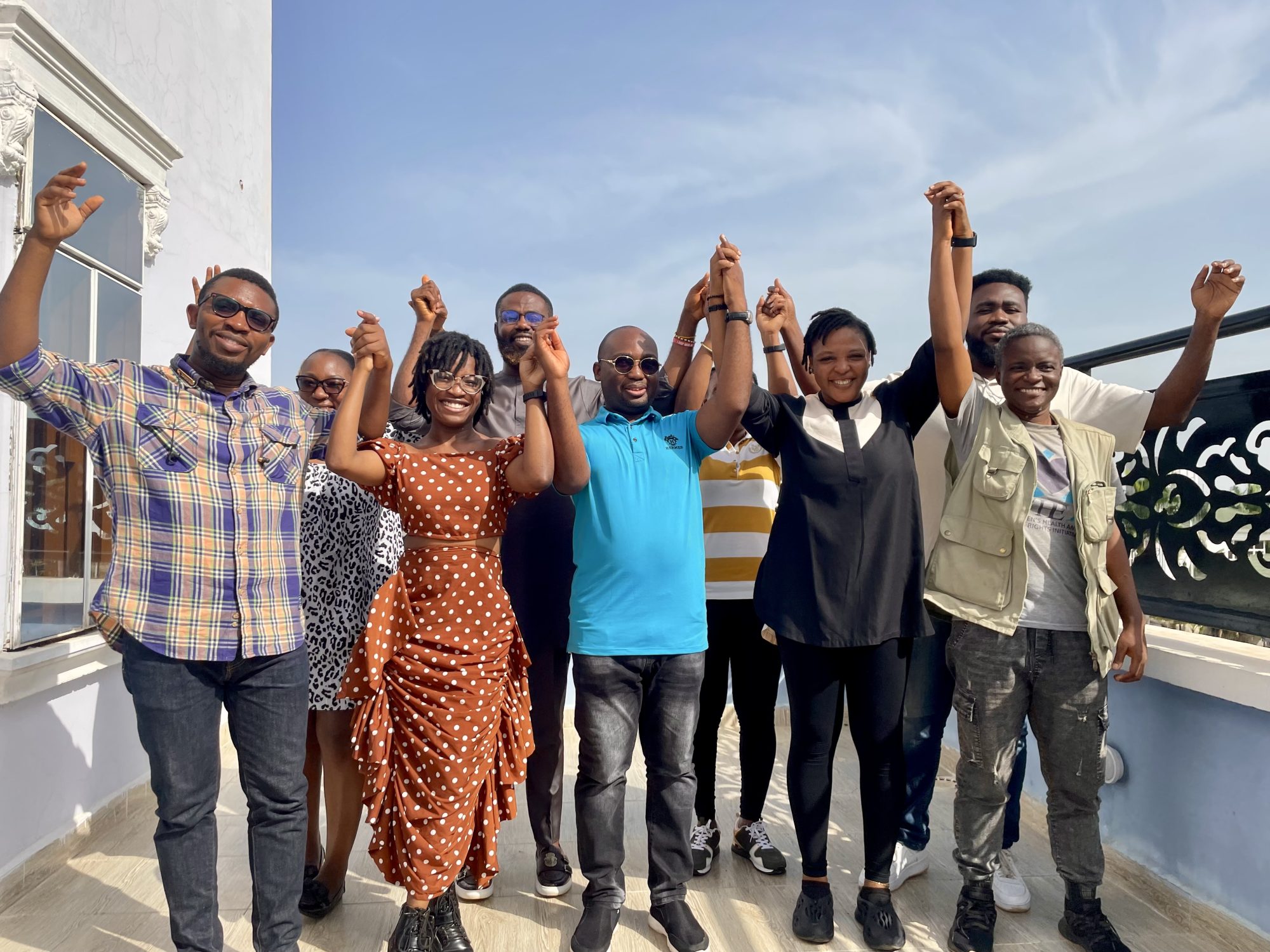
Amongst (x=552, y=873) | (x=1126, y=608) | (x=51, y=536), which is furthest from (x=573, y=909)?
(x=51, y=536)

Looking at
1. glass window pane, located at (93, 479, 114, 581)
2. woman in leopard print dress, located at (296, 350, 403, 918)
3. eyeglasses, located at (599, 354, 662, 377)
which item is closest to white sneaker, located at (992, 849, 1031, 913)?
eyeglasses, located at (599, 354, 662, 377)

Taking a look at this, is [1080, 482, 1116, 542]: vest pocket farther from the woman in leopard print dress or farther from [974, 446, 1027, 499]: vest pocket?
the woman in leopard print dress

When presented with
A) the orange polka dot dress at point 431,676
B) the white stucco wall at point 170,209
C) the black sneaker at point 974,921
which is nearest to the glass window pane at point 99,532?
the white stucco wall at point 170,209

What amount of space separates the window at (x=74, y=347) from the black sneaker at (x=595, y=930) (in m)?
2.43

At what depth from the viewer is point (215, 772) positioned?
242 centimetres

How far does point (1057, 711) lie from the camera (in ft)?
8.95

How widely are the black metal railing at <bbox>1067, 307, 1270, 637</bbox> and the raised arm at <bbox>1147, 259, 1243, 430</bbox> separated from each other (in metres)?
0.18

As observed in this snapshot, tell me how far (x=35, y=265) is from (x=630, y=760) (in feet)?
→ 7.02

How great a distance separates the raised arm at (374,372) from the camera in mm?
2578

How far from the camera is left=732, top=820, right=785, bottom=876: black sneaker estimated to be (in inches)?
131

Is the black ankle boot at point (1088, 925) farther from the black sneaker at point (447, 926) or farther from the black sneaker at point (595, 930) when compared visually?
the black sneaker at point (447, 926)

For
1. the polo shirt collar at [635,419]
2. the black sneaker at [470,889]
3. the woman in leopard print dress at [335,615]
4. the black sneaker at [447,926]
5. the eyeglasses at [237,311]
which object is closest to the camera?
the eyeglasses at [237,311]

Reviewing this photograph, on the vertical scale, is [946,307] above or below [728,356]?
above

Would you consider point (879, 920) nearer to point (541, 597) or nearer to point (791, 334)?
point (541, 597)
